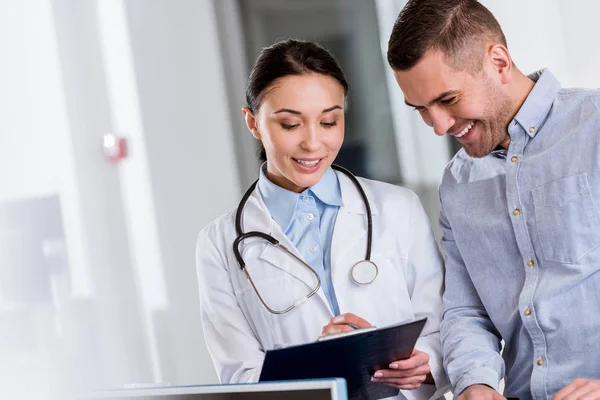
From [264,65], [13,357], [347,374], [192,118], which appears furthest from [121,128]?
[347,374]

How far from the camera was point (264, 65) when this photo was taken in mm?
1708

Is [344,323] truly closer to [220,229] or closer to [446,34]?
[220,229]

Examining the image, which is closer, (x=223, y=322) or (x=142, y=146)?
(x=223, y=322)

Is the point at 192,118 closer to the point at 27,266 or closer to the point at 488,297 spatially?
the point at 27,266

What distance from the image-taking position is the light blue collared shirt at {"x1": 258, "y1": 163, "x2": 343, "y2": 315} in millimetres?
1692

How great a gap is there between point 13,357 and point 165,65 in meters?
1.21

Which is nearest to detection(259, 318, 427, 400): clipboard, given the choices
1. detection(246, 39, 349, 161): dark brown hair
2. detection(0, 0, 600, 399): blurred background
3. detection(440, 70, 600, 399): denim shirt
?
detection(440, 70, 600, 399): denim shirt

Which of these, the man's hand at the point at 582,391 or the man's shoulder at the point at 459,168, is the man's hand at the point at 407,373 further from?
the man's shoulder at the point at 459,168

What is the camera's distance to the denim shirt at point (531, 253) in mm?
1396

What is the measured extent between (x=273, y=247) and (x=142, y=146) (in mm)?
1391

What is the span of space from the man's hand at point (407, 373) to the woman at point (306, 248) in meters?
0.10

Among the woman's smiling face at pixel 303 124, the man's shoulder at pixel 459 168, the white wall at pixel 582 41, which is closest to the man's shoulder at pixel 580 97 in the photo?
the man's shoulder at pixel 459 168

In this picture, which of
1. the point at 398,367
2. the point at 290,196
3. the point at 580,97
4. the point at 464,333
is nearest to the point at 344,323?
the point at 398,367

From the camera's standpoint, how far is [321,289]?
5.33 feet
